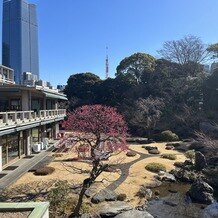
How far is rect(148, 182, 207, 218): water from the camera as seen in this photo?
1767 cm

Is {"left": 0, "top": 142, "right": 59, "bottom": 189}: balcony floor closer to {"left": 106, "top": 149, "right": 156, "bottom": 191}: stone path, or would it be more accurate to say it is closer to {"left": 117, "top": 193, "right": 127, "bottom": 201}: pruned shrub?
{"left": 106, "top": 149, "right": 156, "bottom": 191}: stone path

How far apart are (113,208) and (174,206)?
15.2 feet

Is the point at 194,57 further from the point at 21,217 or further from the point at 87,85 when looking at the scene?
the point at 21,217

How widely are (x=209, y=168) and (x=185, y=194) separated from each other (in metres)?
5.99

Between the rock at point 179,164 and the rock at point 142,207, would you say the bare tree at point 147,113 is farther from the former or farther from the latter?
the rock at point 142,207

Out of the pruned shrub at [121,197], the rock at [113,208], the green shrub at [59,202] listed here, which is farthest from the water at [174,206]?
the green shrub at [59,202]

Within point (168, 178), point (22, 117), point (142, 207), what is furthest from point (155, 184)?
point (22, 117)

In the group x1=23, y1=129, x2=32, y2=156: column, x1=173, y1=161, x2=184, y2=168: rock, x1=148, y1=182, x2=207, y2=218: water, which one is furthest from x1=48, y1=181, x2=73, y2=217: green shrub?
x1=173, y1=161, x2=184, y2=168: rock

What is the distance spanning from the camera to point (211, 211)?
59.3 feet

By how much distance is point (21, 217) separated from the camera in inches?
330

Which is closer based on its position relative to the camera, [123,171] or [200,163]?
[123,171]

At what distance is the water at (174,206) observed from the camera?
17675 mm

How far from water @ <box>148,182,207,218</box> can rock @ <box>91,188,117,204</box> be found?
7.73 ft

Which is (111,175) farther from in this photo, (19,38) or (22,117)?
(19,38)
